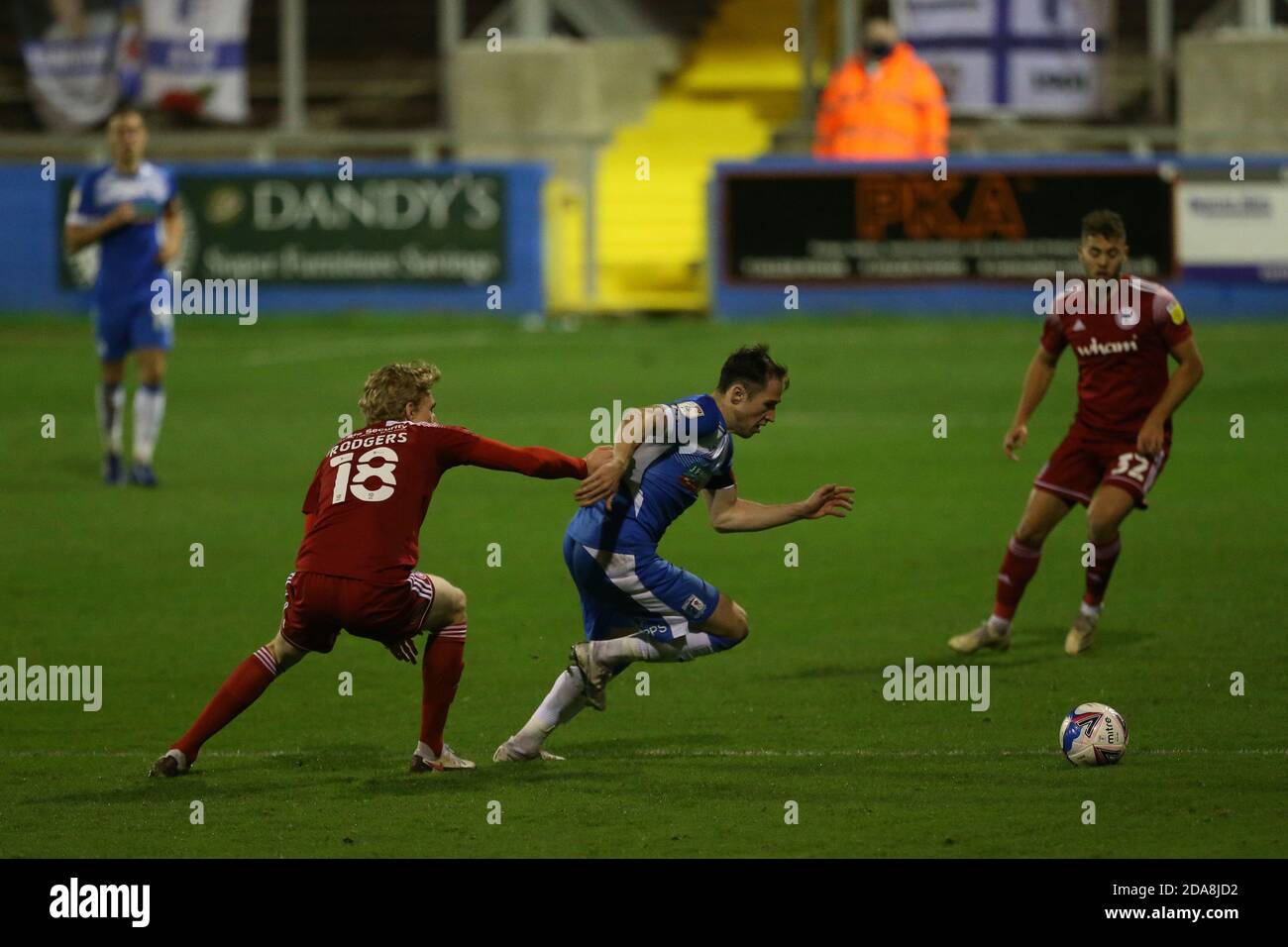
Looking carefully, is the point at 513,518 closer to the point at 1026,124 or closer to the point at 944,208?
the point at 944,208

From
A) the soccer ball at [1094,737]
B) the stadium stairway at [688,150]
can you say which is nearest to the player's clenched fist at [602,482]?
the soccer ball at [1094,737]

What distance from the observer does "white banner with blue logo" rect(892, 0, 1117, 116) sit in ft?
94.8

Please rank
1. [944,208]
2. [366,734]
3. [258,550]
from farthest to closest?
[944,208]
[258,550]
[366,734]

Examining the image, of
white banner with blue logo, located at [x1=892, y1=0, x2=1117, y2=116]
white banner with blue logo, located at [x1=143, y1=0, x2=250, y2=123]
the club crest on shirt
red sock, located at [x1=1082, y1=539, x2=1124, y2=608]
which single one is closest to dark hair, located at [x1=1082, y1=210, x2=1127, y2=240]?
red sock, located at [x1=1082, y1=539, x2=1124, y2=608]

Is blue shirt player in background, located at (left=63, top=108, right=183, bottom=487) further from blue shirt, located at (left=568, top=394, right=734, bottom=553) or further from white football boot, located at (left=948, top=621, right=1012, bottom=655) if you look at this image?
blue shirt, located at (left=568, top=394, right=734, bottom=553)

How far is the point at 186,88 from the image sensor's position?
30328 millimetres

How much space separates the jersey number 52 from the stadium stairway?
17.4 metres

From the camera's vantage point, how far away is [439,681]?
8.42 m

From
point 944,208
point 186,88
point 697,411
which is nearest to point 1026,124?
point 944,208

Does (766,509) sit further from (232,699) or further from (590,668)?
(232,699)

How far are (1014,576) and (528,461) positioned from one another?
3595 mm

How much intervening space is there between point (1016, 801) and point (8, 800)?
371 cm

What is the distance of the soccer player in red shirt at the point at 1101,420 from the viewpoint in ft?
34.9

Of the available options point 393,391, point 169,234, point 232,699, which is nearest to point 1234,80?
point 169,234
